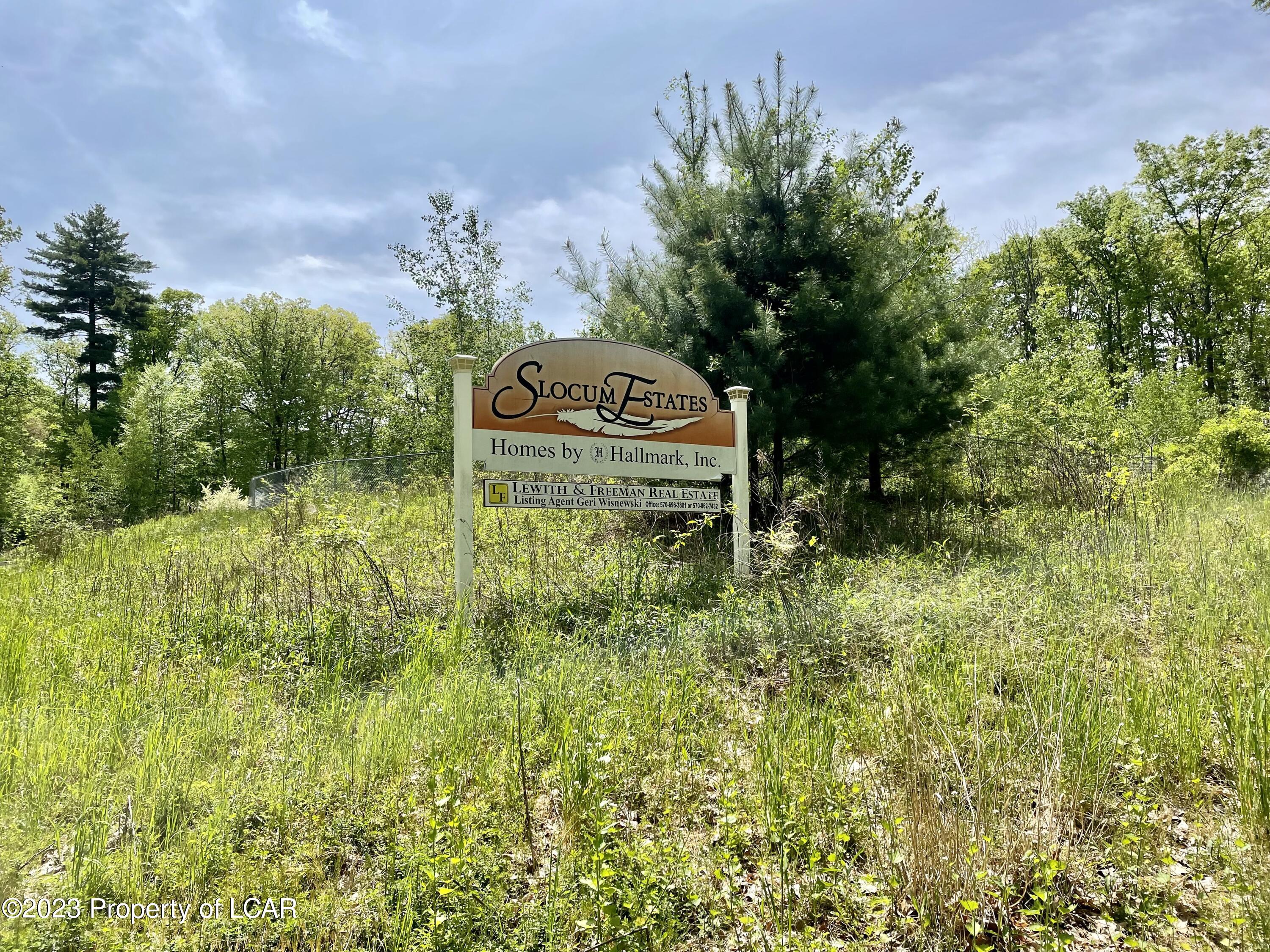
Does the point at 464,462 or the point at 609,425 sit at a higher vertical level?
the point at 609,425

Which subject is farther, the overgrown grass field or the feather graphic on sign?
the feather graphic on sign

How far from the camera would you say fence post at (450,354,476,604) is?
5.26 m

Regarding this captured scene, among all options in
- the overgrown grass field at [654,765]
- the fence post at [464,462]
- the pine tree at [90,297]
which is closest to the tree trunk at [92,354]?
the pine tree at [90,297]

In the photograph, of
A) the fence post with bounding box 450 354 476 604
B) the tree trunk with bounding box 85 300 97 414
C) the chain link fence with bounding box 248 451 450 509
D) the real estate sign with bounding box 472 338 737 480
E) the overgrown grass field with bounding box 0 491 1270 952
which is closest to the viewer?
the overgrown grass field with bounding box 0 491 1270 952

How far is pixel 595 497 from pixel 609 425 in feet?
2.49

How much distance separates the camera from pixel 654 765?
287cm

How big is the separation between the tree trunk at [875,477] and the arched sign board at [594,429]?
4786mm

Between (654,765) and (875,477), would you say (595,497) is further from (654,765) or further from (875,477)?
(875,477)

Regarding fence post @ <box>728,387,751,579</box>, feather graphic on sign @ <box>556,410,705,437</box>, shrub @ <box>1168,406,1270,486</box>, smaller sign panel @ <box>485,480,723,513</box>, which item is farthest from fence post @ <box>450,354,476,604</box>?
shrub @ <box>1168,406,1270,486</box>

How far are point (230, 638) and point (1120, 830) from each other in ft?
17.9

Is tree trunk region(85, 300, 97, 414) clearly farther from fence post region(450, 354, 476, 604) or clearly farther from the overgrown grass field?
fence post region(450, 354, 476, 604)

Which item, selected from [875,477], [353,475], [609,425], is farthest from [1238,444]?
[353,475]

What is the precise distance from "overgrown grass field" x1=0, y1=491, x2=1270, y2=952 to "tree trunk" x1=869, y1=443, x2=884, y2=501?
545 centimetres

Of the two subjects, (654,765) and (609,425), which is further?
(609,425)
